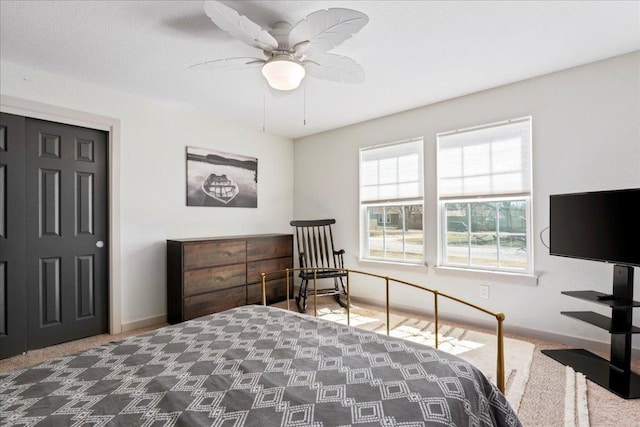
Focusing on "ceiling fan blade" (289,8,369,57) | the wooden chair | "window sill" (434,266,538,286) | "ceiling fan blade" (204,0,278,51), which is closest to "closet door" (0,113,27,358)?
"ceiling fan blade" (204,0,278,51)

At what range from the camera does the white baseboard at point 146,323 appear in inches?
132

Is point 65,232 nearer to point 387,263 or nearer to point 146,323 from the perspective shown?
point 146,323

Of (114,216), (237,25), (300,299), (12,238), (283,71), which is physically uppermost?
(237,25)

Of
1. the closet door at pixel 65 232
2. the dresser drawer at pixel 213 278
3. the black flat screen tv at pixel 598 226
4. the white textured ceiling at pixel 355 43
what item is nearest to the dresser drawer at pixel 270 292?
the dresser drawer at pixel 213 278

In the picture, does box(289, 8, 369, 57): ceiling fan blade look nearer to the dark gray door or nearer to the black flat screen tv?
the black flat screen tv

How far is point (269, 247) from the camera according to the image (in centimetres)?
421

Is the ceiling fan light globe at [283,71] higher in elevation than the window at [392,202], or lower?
higher

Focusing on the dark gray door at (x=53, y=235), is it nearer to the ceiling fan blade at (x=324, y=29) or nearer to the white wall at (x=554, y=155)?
the ceiling fan blade at (x=324, y=29)

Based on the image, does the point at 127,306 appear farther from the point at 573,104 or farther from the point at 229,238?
the point at 573,104

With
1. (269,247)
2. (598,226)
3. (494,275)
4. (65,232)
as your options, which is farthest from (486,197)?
(65,232)

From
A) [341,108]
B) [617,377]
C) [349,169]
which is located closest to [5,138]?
[341,108]

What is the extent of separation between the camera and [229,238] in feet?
12.5

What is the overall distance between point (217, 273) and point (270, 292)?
823 mm

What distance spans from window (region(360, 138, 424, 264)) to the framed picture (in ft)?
5.05
